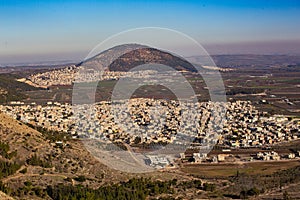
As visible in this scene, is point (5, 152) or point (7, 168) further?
point (5, 152)

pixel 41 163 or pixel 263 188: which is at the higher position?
pixel 41 163

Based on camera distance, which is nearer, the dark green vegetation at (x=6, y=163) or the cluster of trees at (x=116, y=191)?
the cluster of trees at (x=116, y=191)

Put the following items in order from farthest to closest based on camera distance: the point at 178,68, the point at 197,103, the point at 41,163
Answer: the point at 178,68, the point at 197,103, the point at 41,163

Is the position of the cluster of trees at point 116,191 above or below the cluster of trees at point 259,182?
above

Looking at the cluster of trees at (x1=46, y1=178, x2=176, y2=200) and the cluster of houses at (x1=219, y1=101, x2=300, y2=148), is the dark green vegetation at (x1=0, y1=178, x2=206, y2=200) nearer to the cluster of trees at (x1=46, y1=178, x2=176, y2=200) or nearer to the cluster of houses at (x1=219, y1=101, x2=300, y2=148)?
the cluster of trees at (x1=46, y1=178, x2=176, y2=200)

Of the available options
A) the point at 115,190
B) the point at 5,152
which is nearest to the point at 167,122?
the point at 5,152

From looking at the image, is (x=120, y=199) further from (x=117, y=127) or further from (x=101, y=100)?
(x=101, y=100)

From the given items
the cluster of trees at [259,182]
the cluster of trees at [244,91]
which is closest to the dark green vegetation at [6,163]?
the cluster of trees at [259,182]

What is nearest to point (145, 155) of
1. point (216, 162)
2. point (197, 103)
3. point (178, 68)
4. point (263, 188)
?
point (216, 162)

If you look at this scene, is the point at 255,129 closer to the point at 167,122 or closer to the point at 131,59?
the point at 167,122

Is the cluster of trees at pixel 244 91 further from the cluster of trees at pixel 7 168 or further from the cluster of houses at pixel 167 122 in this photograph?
the cluster of trees at pixel 7 168

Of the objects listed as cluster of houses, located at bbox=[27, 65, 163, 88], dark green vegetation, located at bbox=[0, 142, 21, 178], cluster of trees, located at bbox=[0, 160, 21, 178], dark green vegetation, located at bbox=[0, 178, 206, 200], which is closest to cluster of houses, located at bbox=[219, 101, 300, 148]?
dark green vegetation, located at bbox=[0, 178, 206, 200]
